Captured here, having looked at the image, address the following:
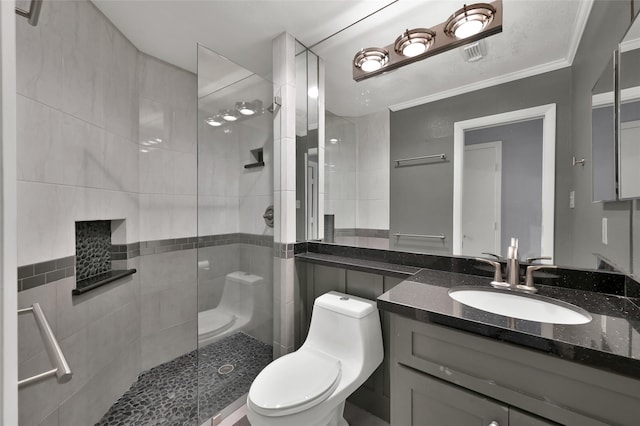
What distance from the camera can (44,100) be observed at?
1.25 metres

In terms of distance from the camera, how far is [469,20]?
4.16ft

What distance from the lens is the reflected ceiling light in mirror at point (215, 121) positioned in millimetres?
1413

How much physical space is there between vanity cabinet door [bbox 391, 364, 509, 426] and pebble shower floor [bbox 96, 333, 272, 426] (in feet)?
3.37

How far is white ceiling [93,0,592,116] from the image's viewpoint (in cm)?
122

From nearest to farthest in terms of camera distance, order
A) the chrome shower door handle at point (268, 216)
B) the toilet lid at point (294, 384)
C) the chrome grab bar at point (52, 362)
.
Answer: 1. the chrome grab bar at point (52, 362)
2. the toilet lid at point (294, 384)
3. the chrome shower door handle at point (268, 216)

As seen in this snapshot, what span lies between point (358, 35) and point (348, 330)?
73.1 inches

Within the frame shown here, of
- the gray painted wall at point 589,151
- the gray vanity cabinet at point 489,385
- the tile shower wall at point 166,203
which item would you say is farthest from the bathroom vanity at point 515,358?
the tile shower wall at point 166,203

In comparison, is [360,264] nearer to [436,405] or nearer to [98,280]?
[436,405]

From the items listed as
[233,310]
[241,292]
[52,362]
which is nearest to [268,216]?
[241,292]

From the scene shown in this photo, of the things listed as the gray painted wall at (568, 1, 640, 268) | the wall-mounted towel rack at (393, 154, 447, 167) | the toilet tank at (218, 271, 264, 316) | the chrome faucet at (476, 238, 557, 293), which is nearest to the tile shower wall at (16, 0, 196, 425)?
the toilet tank at (218, 271, 264, 316)

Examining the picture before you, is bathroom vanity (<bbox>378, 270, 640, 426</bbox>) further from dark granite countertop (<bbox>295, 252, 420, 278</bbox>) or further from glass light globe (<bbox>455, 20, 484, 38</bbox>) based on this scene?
glass light globe (<bbox>455, 20, 484, 38</bbox>)

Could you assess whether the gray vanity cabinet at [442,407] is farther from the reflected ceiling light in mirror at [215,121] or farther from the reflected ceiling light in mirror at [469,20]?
the reflected ceiling light in mirror at [469,20]

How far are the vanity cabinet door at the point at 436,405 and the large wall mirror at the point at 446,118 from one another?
72 cm

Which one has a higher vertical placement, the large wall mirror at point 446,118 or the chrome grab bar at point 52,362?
the large wall mirror at point 446,118
